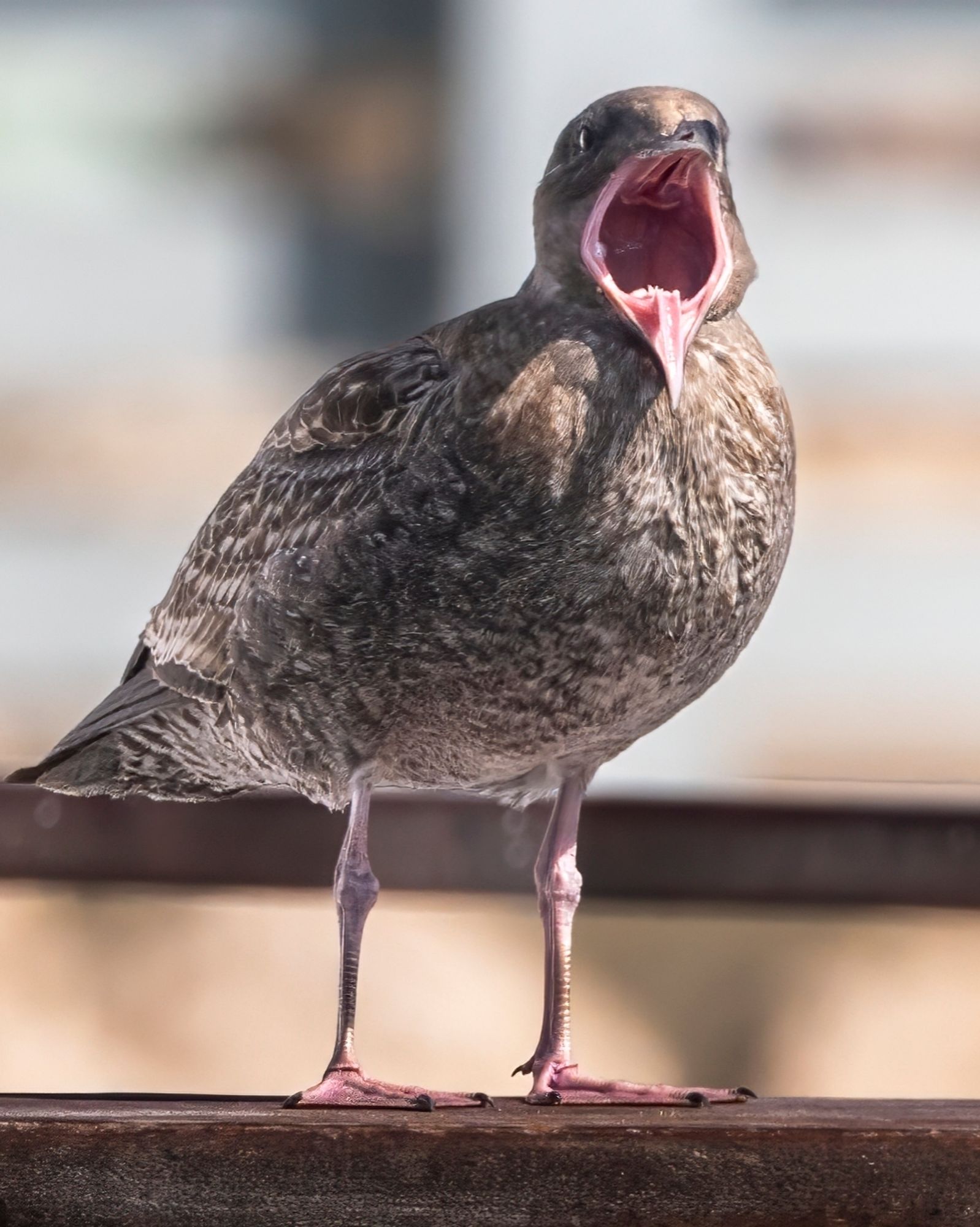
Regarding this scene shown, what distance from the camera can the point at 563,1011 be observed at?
2.81 meters

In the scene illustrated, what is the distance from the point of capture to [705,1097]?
8.65ft

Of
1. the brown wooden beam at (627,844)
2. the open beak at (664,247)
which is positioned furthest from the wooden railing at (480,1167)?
the brown wooden beam at (627,844)

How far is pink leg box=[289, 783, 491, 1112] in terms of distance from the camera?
2496mm

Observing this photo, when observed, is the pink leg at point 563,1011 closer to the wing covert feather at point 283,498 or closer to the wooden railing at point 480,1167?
the wooden railing at point 480,1167

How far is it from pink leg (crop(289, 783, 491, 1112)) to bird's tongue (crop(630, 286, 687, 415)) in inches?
30.2

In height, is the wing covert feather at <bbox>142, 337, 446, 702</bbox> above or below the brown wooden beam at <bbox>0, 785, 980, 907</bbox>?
above

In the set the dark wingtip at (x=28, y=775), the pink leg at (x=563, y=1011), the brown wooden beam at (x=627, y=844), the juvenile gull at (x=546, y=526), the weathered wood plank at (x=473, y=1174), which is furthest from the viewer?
the brown wooden beam at (x=627, y=844)

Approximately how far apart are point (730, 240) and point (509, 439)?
38cm

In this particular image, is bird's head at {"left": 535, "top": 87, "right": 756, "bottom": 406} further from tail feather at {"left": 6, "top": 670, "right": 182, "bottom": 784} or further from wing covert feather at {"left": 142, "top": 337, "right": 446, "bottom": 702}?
tail feather at {"left": 6, "top": 670, "right": 182, "bottom": 784}

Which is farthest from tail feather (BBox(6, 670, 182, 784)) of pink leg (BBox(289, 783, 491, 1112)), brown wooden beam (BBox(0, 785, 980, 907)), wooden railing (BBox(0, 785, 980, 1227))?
brown wooden beam (BBox(0, 785, 980, 907))

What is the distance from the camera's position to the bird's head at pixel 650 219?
2328 millimetres

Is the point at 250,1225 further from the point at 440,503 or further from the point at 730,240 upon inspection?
the point at 730,240

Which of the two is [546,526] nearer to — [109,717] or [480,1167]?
[480,1167]

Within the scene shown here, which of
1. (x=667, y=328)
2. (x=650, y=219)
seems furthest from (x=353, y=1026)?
(x=650, y=219)
